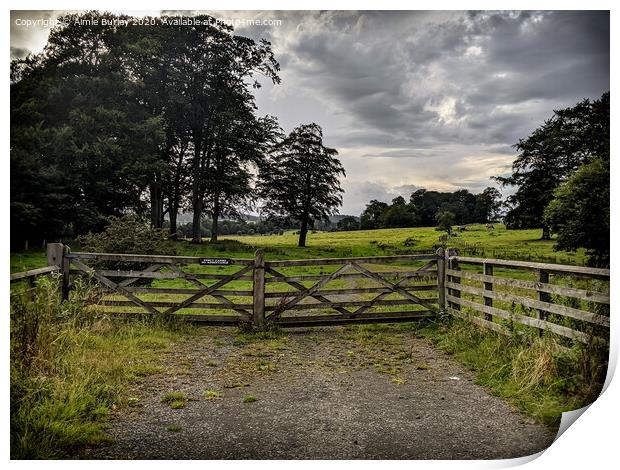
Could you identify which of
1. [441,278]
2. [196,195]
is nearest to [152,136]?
[196,195]

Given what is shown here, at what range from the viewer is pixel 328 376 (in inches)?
207

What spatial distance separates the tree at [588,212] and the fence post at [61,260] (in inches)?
287

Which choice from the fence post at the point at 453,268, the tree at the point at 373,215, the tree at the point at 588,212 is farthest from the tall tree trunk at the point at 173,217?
the tree at the point at 588,212

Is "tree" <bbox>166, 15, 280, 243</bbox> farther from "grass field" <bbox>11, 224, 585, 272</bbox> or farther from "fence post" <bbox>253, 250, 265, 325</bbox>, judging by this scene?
"fence post" <bbox>253, 250, 265, 325</bbox>

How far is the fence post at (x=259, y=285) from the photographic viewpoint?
7535mm

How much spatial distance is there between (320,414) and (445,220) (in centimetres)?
447

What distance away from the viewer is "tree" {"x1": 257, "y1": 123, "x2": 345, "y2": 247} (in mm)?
7637

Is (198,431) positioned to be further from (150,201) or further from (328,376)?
(150,201)

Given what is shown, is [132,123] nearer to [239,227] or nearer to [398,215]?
[239,227]

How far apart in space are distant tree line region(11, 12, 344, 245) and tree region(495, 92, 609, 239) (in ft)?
9.30

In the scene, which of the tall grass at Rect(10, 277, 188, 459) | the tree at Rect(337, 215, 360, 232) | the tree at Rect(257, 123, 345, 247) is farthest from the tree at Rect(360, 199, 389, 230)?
the tall grass at Rect(10, 277, 188, 459)

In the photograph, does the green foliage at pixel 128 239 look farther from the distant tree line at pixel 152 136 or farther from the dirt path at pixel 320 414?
the dirt path at pixel 320 414
